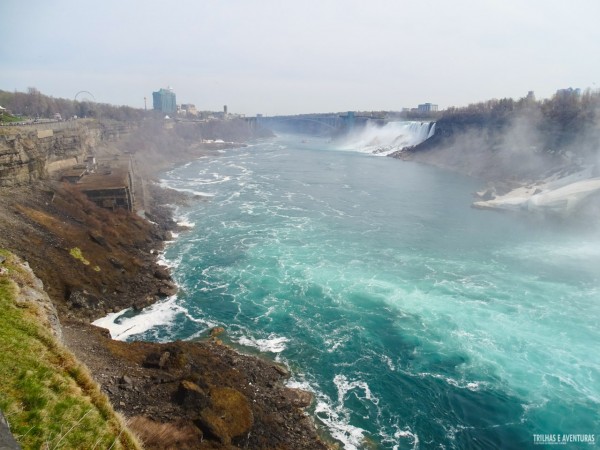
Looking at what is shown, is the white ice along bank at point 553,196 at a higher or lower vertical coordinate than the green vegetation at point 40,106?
lower

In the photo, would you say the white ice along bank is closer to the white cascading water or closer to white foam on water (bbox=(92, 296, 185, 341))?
white foam on water (bbox=(92, 296, 185, 341))

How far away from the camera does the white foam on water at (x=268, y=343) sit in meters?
20.6

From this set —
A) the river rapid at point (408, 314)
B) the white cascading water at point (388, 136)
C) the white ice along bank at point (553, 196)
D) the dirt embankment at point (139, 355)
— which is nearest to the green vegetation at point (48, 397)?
the dirt embankment at point (139, 355)

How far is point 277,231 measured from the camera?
40.3 m

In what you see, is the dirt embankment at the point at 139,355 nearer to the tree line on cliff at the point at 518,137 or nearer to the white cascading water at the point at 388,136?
the tree line on cliff at the point at 518,137

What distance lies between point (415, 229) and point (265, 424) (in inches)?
1182

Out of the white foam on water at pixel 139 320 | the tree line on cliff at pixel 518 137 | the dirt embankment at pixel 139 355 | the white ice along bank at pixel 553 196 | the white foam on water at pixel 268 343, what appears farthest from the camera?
the tree line on cliff at pixel 518 137

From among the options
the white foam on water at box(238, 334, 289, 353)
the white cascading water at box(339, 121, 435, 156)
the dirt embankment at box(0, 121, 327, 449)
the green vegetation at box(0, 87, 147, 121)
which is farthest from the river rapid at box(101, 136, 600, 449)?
the green vegetation at box(0, 87, 147, 121)

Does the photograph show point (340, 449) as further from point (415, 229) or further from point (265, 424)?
point (415, 229)

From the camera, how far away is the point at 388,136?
129 m

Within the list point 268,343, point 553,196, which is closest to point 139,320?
point 268,343

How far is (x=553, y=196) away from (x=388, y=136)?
85.6 meters

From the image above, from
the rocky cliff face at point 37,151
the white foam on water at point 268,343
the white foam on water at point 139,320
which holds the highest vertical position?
the rocky cliff face at point 37,151

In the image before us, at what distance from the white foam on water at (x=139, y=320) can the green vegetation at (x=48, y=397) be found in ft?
33.0
